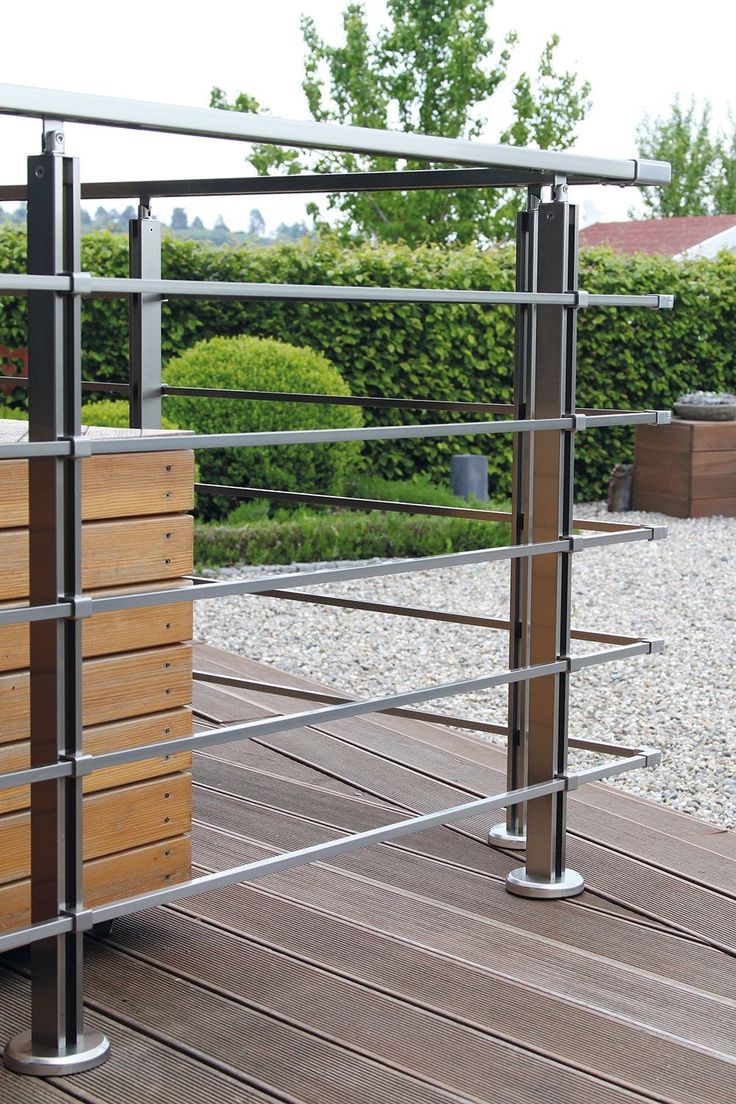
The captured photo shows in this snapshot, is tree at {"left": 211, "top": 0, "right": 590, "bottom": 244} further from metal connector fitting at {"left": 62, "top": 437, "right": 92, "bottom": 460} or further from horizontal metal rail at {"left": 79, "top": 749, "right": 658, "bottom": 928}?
metal connector fitting at {"left": 62, "top": 437, "right": 92, "bottom": 460}

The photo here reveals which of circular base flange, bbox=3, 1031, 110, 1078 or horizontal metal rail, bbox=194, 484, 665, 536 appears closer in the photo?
circular base flange, bbox=3, 1031, 110, 1078

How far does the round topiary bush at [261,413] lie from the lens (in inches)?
298

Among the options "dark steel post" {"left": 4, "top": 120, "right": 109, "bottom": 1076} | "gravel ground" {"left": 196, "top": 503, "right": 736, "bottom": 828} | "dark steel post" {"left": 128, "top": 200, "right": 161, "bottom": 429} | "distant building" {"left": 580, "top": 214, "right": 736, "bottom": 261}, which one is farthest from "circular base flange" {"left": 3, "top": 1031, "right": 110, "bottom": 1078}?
"distant building" {"left": 580, "top": 214, "right": 736, "bottom": 261}

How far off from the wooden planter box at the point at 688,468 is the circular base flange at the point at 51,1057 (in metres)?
7.50

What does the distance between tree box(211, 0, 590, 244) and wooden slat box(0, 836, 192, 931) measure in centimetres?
2010

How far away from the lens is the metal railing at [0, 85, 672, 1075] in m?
1.59

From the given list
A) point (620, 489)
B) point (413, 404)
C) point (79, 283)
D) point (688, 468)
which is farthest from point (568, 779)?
point (620, 489)

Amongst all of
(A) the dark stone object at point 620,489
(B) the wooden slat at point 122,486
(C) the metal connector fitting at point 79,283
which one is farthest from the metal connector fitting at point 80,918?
(A) the dark stone object at point 620,489

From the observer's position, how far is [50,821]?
5.51ft

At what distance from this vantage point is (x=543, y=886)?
7.93 ft

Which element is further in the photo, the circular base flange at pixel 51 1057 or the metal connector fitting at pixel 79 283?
the circular base flange at pixel 51 1057

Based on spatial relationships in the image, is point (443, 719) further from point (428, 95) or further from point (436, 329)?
point (428, 95)

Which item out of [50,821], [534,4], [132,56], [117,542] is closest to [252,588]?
[117,542]

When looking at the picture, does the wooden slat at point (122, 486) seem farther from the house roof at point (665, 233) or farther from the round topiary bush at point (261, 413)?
the house roof at point (665, 233)
